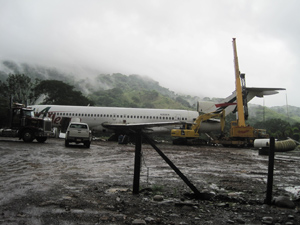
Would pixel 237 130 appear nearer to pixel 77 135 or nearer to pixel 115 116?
pixel 115 116

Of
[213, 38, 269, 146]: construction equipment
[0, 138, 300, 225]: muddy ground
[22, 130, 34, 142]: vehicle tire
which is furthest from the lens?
[213, 38, 269, 146]: construction equipment

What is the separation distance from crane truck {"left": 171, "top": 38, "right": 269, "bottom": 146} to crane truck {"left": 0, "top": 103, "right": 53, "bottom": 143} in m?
11.0

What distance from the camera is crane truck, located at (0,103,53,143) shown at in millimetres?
18391

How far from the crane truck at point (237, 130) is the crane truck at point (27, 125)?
11.0 m

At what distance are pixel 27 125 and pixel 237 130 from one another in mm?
16842

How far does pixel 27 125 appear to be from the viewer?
62.0 feet

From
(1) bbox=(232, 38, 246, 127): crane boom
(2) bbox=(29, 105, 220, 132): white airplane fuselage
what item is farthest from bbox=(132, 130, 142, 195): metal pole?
(2) bbox=(29, 105, 220, 132): white airplane fuselage

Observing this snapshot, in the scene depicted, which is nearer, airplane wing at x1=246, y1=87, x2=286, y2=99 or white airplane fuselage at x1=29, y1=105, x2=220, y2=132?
airplane wing at x1=246, y1=87, x2=286, y2=99

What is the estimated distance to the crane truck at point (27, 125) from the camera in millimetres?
18391

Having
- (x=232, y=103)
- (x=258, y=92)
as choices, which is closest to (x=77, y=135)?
(x=232, y=103)

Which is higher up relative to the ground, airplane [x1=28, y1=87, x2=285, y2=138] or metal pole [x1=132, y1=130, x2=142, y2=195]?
airplane [x1=28, y1=87, x2=285, y2=138]

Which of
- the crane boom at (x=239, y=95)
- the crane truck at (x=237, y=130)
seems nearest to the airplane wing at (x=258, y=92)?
the crane truck at (x=237, y=130)

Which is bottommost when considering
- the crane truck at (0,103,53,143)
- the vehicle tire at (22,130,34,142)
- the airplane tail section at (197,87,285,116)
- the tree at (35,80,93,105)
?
the vehicle tire at (22,130,34,142)

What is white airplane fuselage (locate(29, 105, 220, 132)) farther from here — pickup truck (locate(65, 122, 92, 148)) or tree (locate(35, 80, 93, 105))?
tree (locate(35, 80, 93, 105))
